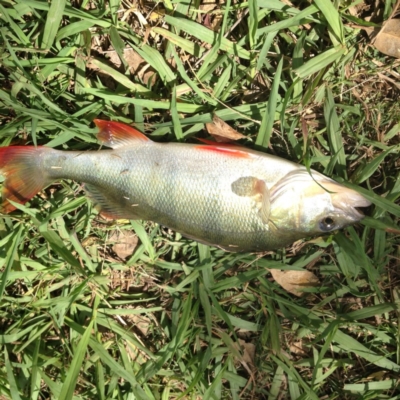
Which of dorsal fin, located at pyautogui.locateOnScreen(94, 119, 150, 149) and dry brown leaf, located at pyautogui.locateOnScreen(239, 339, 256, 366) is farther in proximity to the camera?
dry brown leaf, located at pyautogui.locateOnScreen(239, 339, 256, 366)

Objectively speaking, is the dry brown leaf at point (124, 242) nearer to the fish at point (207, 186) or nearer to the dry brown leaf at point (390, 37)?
the fish at point (207, 186)

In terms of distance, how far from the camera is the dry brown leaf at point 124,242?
3400mm

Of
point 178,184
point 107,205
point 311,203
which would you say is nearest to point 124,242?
point 107,205

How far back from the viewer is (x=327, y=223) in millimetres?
2893

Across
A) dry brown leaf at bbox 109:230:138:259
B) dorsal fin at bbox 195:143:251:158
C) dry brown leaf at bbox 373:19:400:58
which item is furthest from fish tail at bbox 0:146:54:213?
dry brown leaf at bbox 373:19:400:58

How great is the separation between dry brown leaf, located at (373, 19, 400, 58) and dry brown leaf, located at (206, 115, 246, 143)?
47.6 inches

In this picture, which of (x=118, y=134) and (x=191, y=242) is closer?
(x=118, y=134)

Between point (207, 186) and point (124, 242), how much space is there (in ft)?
3.11

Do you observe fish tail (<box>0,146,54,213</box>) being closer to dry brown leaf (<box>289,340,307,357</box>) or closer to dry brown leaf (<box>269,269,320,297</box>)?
dry brown leaf (<box>269,269,320,297</box>)

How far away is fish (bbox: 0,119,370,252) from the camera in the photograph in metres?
2.86

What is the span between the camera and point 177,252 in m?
3.41

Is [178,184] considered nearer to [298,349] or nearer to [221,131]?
[221,131]

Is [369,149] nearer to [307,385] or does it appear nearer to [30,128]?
[307,385]

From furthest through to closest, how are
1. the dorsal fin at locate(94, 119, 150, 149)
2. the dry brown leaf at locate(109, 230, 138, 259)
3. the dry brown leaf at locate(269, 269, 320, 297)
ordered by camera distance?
the dry brown leaf at locate(109, 230, 138, 259) → the dry brown leaf at locate(269, 269, 320, 297) → the dorsal fin at locate(94, 119, 150, 149)
